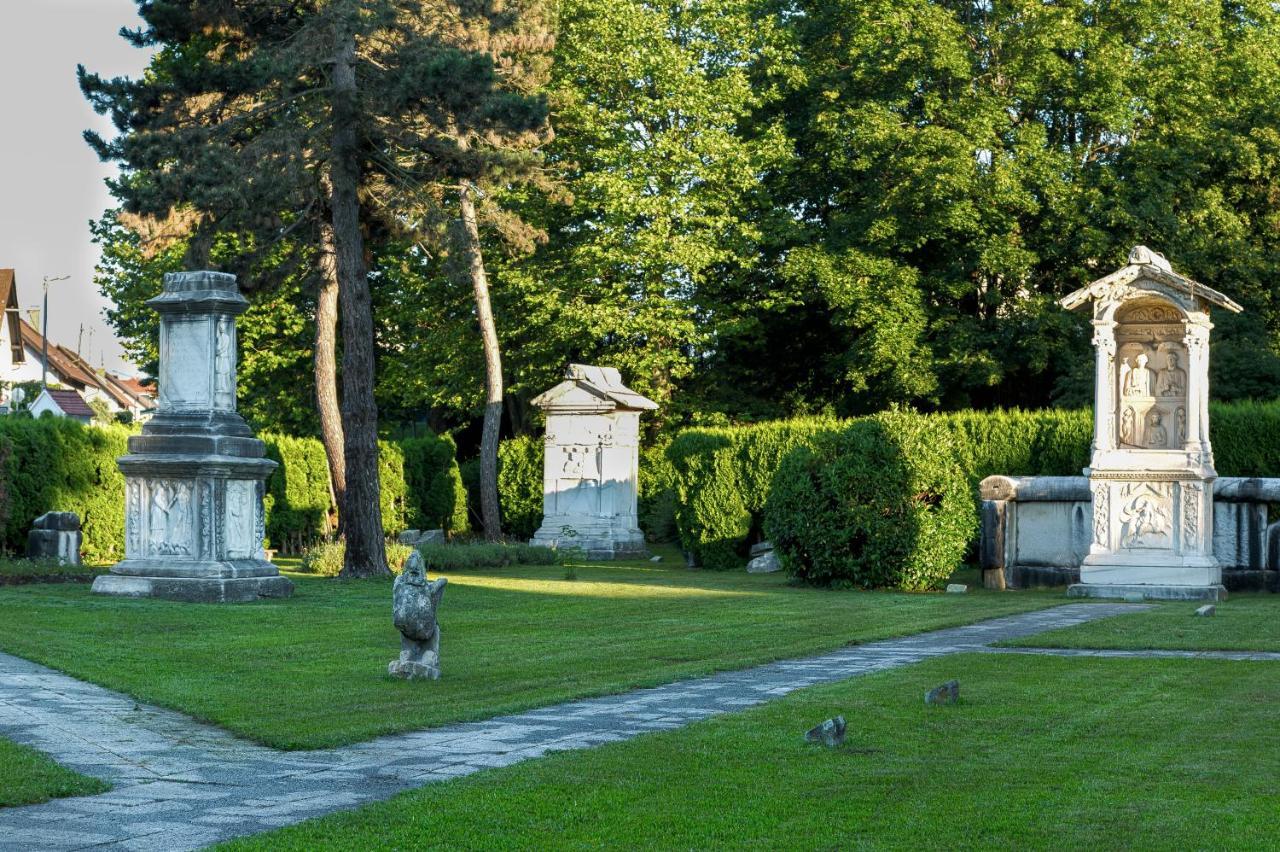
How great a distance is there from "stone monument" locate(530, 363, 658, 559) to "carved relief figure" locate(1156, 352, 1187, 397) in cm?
1338

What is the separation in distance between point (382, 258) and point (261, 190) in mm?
18954

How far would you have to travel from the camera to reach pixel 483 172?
2394 centimetres

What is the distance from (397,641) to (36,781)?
686cm

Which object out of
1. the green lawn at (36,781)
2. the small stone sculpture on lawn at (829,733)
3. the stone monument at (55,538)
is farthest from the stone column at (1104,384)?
the green lawn at (36,781)

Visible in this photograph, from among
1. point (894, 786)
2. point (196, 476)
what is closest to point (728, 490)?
point (196, 476)

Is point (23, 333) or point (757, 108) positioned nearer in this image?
point (757, 108)

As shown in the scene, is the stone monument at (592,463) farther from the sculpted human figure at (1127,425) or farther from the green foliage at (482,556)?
the sculpted human figure at (1127,425)

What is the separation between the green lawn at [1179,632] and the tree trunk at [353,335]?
454 inches

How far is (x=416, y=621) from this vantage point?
36.2 ft

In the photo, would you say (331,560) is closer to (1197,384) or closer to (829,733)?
(1197,384)

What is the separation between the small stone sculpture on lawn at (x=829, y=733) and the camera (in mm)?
8445

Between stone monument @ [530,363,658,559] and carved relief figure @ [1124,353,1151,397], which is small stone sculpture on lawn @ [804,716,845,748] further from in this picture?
stone monument @ [530,363,658,559]

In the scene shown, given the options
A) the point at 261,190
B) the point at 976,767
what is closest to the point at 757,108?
the point at 261,190

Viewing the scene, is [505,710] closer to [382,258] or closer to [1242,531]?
[1242,531]
